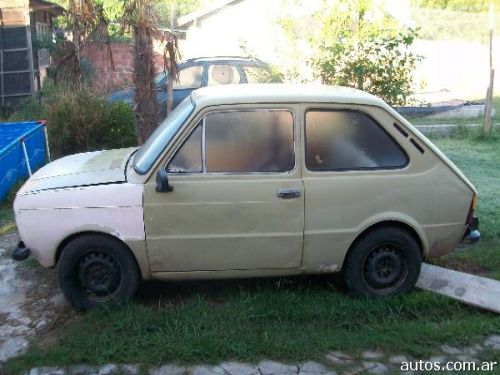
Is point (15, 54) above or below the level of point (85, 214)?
above

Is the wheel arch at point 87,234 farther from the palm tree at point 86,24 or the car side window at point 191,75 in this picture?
the car side window at point 191,75

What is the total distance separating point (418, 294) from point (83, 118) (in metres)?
6.16

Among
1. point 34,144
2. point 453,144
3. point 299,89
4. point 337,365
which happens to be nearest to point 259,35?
point 453,144

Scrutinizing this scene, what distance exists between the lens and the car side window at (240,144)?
415 cm

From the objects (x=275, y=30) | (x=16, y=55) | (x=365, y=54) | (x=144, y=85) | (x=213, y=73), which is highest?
(x=275, y=30)

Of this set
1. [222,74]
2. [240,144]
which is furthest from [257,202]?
[222,74]

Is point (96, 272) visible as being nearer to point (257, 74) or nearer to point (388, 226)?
point (388, 226)

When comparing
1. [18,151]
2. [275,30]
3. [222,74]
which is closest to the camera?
[18,151]

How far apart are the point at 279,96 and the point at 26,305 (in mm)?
2605

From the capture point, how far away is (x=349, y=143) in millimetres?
4324

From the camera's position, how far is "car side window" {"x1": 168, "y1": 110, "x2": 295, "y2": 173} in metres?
4.15

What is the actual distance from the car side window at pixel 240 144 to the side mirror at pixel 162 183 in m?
0.15

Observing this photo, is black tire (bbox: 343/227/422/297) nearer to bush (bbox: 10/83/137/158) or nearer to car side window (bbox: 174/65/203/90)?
bush (bbox: 10/83/137/158)

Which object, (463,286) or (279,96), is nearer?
(279,96)
